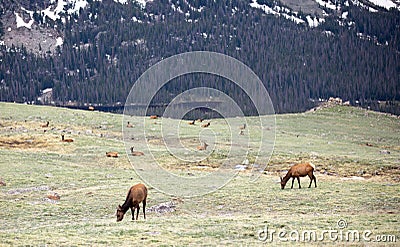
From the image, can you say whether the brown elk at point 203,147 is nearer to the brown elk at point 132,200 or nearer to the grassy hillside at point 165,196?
the grassy hillside at point 165,196

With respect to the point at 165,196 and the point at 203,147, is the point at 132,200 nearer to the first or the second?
the point at 165,196

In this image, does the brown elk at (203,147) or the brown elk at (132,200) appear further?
the brown elk at (203,147)

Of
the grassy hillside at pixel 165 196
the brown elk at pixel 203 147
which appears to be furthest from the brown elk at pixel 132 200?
the brown elk at pixel 203 147

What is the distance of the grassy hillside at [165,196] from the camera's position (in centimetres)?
2353

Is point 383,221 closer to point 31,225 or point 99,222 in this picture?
point 99,222

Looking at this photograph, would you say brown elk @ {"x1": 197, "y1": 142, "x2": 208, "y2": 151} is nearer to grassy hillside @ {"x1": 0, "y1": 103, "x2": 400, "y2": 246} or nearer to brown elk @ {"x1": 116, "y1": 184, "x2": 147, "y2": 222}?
grassy hillside @ {"x1": 0, "y1": 103, "x2": 400, "y2": 246}

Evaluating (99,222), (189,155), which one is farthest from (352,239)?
(189,155)

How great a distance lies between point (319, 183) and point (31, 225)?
1808cm

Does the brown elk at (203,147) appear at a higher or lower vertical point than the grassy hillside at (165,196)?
higher

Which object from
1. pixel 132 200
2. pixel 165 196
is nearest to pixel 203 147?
pixel 165 196

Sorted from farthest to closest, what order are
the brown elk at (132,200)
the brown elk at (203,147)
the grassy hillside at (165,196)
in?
the brown elk at (203,147) < the brown elk at (132,200) < the grassy hillside at (165,196)

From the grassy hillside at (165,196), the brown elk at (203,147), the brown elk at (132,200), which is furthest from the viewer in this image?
the brown elk at (203,147)

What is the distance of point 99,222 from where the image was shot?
26734mm

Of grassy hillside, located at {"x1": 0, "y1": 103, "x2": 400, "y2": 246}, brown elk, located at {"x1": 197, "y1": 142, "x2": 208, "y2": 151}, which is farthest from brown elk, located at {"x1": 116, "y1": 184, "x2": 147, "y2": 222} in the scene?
Answer: brown elk, located at {"x1": 197, "y1": 142, "x2": 208, "y2": 151}
